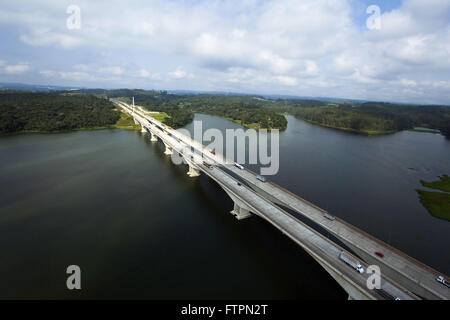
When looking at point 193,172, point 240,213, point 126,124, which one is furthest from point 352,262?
point 126,124

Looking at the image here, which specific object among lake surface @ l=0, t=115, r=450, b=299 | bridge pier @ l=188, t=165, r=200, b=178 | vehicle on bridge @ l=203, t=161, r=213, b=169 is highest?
vehicle on bridge @ l=203, t=161, r=213, b=169

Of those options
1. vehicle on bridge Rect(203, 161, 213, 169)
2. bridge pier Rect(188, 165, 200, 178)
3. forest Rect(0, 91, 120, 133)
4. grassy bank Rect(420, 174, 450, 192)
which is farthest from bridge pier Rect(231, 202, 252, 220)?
forest Rect(0, 91, 120, 133)

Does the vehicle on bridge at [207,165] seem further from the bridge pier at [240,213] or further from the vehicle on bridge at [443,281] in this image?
the vehicle on bridge at [443,281]

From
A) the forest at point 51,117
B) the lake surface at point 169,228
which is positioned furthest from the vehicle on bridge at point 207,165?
the forest at point 51,117

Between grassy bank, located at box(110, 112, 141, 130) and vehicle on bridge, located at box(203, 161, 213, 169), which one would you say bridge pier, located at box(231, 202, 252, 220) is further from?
grassy bank, located at box(110, 112, 141, 130)

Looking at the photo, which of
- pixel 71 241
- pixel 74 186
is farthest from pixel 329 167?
pixel 74 186

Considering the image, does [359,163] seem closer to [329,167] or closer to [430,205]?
→ [329,167]

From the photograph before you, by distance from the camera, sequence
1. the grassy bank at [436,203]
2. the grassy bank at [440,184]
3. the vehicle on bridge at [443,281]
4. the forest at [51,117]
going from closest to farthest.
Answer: the vehicle on bridge at [443,281] → the grassy bank at [436,203] → the grassy bank at [440,184] → the forest at [51,117]

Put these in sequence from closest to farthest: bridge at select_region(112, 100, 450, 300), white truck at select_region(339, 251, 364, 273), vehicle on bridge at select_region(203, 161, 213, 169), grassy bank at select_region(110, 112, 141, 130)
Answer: bridge at select_region(112, 100, 450, 300)
white truck at select_region(339, 251, 364, 273)
vehicle on bridge at select_region(203, 161, 213, 169)
grassy bank at select_region(110, 112, 141, 130)

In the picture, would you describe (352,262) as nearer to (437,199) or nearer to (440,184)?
(437,199)
